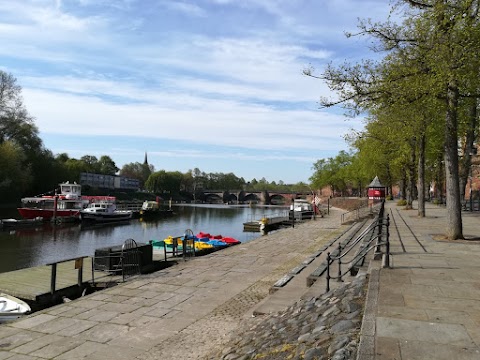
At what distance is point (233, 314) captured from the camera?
9.38m

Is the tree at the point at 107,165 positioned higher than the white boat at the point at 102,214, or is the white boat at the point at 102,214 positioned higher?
the tree at the point at 107,165

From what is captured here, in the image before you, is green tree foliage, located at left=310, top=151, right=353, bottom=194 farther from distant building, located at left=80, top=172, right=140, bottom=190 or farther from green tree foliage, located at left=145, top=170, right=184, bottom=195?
green tree foliage, located at left=145, top=170, right=184, bottom=195

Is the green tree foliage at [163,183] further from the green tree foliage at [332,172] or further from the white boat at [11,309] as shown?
the white boat at [11,309]

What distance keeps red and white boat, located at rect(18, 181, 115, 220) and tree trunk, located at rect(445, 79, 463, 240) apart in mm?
46597

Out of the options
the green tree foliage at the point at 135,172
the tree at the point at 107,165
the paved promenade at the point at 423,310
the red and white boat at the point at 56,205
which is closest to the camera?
the paved promenade at the point at 423,310

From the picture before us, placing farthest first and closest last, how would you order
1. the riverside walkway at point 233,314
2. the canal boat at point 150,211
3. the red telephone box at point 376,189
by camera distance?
the canal boat at point 150,211 → the red telephone box at point 376,189 → the riverside walkway at point 233,314

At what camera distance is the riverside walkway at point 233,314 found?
5.03 m

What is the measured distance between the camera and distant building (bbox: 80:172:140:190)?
132 m

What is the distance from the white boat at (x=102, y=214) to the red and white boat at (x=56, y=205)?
4.69 ft

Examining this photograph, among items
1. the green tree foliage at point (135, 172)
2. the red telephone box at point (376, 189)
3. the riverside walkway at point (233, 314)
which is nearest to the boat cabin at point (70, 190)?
the red telephone box at point (376, 189)

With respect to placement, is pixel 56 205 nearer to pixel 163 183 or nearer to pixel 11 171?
pixel 11 171

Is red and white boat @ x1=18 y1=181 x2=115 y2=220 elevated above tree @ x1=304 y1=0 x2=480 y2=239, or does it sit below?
below

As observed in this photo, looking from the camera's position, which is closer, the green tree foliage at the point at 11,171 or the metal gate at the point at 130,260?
the metal gate at the point at 130,260

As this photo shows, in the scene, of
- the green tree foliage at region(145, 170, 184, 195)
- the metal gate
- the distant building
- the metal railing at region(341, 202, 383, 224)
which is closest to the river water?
the metal railing at region(341, 202, 383, 224)
